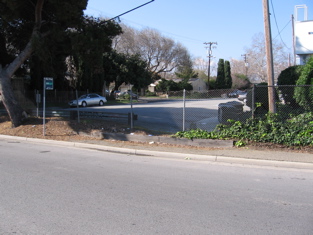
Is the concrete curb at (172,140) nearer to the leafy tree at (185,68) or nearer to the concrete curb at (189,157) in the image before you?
the concrete curb at (189,157)

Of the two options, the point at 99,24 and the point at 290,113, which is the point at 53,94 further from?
the point at 290,113

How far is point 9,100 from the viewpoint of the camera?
559 inches

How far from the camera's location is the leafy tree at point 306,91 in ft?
35.9

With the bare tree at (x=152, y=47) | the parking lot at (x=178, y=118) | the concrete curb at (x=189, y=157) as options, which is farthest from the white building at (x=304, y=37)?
the bare tree at (x=152, y=47)

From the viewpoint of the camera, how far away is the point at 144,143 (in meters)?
10.9

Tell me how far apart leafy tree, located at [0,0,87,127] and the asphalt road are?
7.02m

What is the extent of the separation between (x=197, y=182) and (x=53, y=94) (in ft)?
103

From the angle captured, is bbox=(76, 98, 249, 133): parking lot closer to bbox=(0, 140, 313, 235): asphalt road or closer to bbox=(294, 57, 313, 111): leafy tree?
bbox=(294, 57, 313, 111): leafy tree

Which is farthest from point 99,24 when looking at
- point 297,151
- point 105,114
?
point 297,151

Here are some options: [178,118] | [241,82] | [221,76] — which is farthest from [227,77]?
[178,118]

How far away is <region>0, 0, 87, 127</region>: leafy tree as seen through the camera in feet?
43.8

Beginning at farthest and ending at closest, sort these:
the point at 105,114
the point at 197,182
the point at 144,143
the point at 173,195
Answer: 1. the point at 105,114
2. the point at 144,143
3. the point at 197,182
4. the point at 173,195

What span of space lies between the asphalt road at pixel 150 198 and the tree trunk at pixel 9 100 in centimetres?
678

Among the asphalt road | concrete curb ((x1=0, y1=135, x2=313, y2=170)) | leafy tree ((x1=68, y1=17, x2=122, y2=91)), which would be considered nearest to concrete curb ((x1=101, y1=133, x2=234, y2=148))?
concrete curb ((x1=0, y1=135, x2=313, y2=170))
